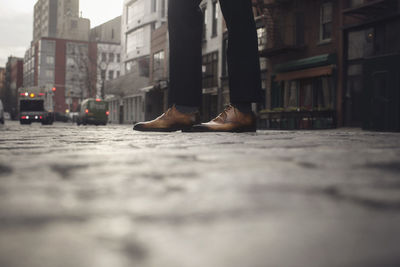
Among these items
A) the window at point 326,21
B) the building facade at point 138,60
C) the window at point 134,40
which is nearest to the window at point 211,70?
the window at point 326,21

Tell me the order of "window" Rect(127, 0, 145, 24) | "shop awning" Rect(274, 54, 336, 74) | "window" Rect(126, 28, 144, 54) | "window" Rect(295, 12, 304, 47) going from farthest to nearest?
"window" Rect(127, 0, 145, 24) < "window" Rect(126, 28, 144, 54) < "window" Rect(295, 12, 304, 47) < "shop awning" Rect(274, 54, 336, 74)

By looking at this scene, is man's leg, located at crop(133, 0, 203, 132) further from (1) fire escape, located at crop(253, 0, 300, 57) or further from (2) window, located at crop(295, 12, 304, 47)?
(2) window, located at crop(295, 12, 304, 47)

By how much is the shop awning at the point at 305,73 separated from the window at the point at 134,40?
84.6 feet

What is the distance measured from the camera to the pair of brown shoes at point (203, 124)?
10.7 ft

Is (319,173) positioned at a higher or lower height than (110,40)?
lower

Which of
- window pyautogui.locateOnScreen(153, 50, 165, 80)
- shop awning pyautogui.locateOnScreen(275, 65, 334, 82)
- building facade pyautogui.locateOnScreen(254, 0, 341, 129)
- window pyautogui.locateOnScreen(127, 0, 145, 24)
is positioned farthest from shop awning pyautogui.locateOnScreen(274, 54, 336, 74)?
window pyautogui.locateOnScreen(127, 0, 145, 24)

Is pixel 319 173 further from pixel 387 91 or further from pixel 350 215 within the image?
pixel 387 91

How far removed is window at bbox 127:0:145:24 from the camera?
45.2 m

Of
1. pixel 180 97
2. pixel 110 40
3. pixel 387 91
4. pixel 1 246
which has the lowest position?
pixel 1 246

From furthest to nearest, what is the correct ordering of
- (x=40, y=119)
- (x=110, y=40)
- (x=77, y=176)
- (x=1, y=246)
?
(x=110, y=40) < (x=40, y=119) < (x=77, y=176) < (x=1, y=246)

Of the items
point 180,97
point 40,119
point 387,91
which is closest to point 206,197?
point 180,97

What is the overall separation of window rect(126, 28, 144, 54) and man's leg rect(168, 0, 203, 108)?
1648 inches

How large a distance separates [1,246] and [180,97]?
3.22 m

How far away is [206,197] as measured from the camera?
67cm
